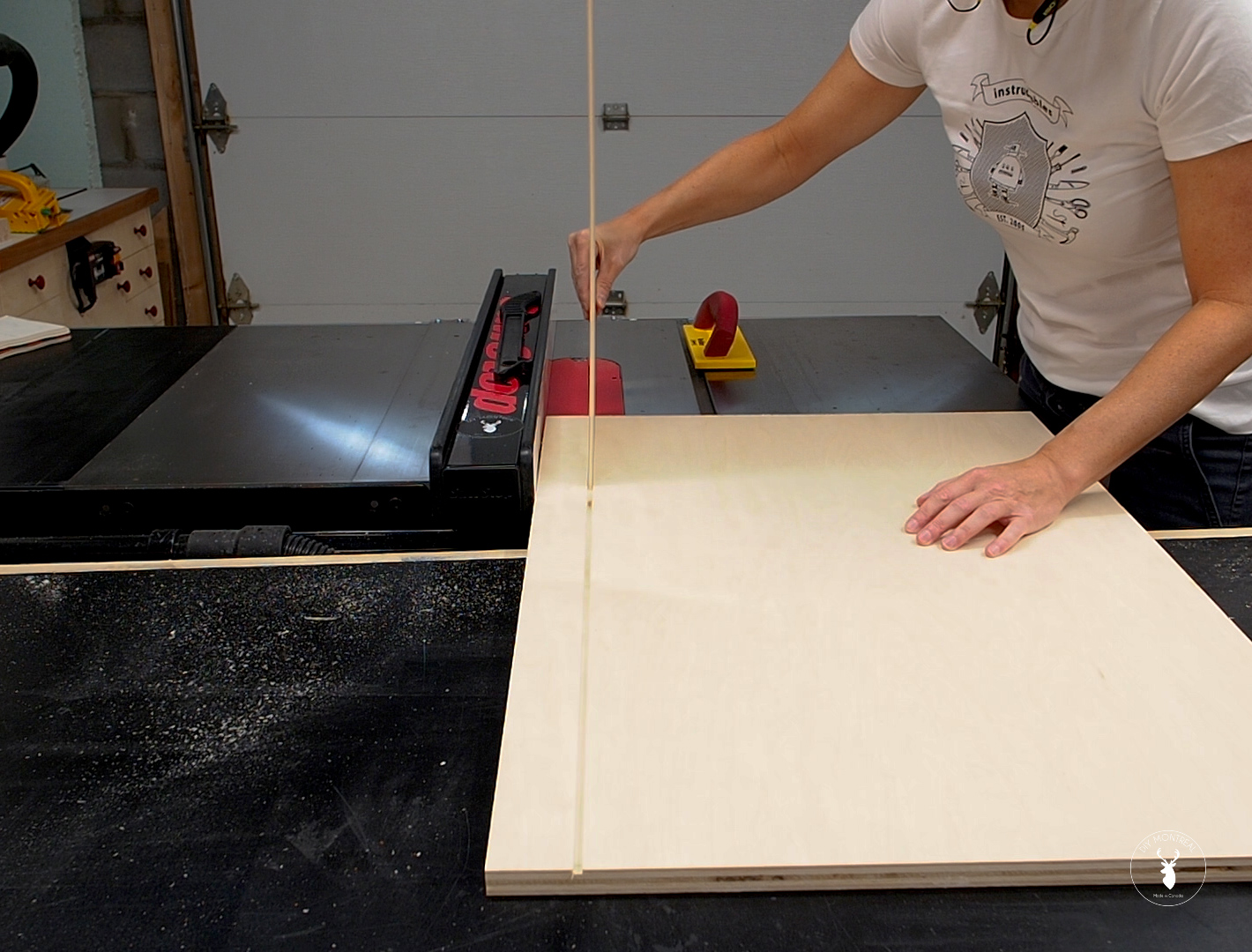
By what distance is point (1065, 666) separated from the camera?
827mm

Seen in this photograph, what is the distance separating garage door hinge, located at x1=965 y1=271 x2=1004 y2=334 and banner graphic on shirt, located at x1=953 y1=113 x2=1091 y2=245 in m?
2.17

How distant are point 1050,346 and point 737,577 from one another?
0.62m

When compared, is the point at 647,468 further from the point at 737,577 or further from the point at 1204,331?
the point at 1204,331

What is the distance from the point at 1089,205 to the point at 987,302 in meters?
2.31

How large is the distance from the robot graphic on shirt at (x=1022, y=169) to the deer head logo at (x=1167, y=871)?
28.1 inches

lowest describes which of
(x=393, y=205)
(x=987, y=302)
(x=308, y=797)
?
(x=987, y=302)

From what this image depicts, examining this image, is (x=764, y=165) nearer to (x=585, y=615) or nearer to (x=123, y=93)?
(x=585, y=615)

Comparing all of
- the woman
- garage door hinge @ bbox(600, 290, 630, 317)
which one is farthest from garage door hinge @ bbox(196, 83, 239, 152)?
the woman

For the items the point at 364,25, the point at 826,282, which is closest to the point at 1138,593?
the point at 826,282

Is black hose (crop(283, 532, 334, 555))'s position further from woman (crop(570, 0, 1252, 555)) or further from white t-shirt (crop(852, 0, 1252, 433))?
white t-shirt (crop(852, 0, 1252, 433))

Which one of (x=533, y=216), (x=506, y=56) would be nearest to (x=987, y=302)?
(x=533, y=216)

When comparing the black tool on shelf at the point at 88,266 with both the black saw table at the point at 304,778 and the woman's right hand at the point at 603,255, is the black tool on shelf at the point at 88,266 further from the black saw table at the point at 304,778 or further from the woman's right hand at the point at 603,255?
the woman's right hand at the point at 603,255

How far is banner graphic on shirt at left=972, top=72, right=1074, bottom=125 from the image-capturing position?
42.7 inches

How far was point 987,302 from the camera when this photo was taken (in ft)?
10.9
